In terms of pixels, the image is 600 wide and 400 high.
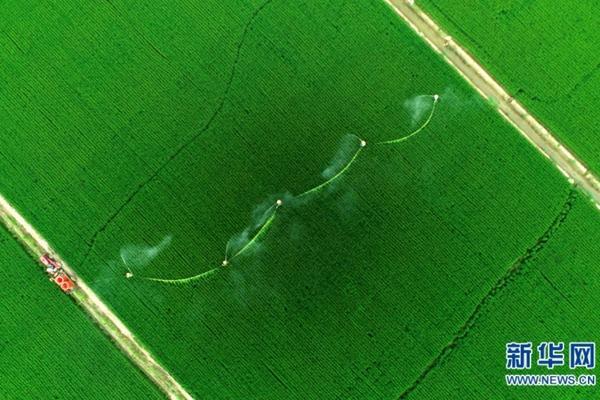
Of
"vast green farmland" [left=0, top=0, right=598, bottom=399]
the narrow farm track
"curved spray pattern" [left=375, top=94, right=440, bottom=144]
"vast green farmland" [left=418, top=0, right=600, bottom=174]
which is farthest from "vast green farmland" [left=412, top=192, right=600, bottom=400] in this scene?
the narrow farm track

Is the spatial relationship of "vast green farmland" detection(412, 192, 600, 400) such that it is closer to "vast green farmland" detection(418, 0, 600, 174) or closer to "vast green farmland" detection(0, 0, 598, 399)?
"vast green farmland" detection(0, 0, 598, 399)

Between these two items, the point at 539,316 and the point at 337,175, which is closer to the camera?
the point at 539,316

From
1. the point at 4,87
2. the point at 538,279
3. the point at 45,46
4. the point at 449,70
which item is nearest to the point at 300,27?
the point at 449,70

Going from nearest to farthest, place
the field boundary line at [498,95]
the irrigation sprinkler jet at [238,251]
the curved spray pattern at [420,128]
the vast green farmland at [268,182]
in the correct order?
the vast green farmland at [268,182] → the irrigation sprinkler jet at [238,251] → the curved spray pattern at [420,128] → the field boundary line at [498,95]

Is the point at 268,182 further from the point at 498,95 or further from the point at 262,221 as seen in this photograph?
the point at 498,95

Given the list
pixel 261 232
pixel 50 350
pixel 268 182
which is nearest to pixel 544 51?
pixel 268 182

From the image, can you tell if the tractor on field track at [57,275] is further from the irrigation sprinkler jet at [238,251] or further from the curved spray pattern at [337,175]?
the curved spray pattern at [337,175]

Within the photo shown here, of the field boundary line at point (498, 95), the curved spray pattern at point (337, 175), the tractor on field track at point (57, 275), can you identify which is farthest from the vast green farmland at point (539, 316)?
the tractor on field track at point (57, 275)
